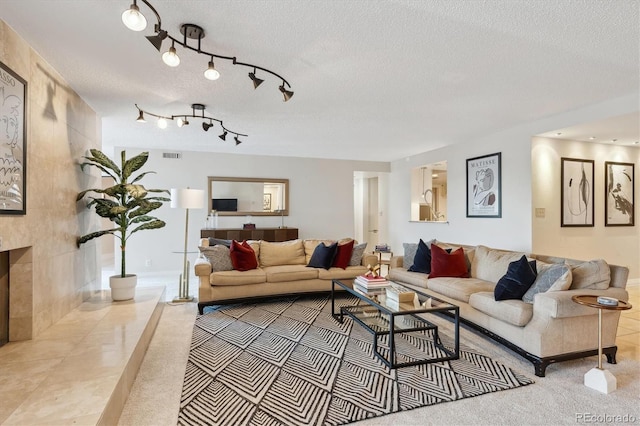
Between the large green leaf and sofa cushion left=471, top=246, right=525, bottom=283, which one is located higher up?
the large green leaf

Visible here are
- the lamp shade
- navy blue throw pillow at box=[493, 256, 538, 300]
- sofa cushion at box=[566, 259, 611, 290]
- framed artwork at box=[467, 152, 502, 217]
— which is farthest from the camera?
framed artwork at box=[467, 152, 502, 217]

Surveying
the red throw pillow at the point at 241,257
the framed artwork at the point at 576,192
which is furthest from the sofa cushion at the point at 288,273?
the framed artwork at the point at 576,192

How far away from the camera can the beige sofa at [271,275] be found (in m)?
4.01

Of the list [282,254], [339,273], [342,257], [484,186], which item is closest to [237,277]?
[282,254]

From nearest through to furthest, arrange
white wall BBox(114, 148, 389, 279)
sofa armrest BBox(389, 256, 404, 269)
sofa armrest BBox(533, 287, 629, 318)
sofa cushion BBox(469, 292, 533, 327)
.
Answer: sofa armrest BBox(533, 287, 629, 318)
sofa cushion BBox(469, 292, 533, 327)
sofa armrest BBox(389, 256, 404, 269)
white wall BBox(114, 148, 389, 279)

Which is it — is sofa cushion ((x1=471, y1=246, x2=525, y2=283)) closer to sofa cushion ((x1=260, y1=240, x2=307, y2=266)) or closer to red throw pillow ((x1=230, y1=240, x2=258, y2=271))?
sofa cushion ((x1=260, y1=240, x2=307, y2=266))

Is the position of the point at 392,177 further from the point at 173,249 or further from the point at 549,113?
the point at 173,249

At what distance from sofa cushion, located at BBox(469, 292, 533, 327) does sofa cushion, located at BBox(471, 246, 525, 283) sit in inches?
23.8

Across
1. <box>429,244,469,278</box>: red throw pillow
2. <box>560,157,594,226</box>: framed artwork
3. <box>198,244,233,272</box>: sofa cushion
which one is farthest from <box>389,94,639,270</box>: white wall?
<box>198,244,233,272</box>: sofa cushion

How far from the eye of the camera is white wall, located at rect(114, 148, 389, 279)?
21.6 feet

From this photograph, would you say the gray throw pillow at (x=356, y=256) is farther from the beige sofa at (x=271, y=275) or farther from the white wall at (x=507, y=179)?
the white wall at (x=507, y=179)

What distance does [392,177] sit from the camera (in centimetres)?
814

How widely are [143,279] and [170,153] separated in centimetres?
248

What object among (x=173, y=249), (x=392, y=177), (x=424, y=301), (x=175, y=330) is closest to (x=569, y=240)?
(x=424, y=301)
